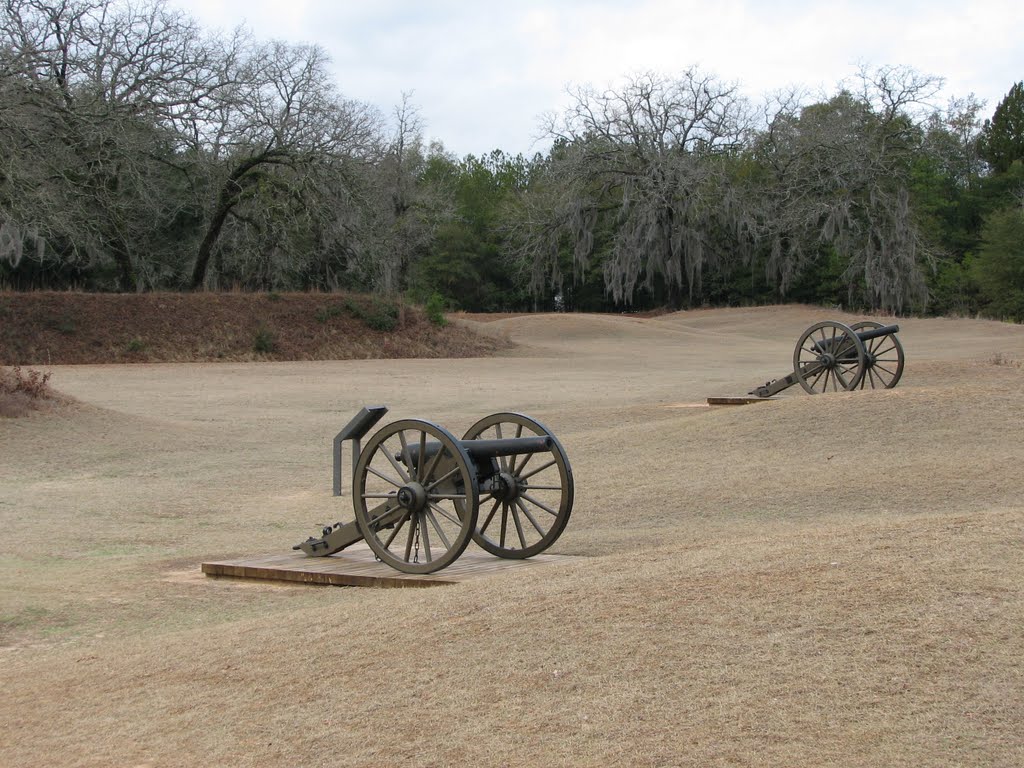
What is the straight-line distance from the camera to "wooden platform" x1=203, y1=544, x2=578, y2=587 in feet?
24.1

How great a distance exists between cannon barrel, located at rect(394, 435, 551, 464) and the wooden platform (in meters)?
0.71

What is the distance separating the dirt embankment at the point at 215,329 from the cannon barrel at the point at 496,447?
84.8 ft

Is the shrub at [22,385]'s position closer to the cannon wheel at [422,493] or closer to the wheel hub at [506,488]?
the cannon wheel at [422,493]

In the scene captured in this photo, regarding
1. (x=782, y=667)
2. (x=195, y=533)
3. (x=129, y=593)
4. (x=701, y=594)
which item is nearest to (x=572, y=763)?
(x=782, y=667)

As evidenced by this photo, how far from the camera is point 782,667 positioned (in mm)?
4414

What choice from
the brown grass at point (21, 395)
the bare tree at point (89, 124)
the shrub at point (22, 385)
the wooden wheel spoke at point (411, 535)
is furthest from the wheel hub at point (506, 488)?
the bare tree at point (89, 124)

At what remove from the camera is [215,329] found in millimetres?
34312

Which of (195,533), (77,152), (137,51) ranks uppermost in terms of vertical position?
(137,51)

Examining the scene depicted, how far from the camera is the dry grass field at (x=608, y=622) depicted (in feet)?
13.5

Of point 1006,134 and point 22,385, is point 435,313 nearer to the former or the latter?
point 22,385

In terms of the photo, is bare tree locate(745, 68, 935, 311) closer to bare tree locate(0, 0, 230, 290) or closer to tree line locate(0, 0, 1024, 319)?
tree line locate(0, 0, 1024, 319)

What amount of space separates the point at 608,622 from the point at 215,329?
30.7 metres

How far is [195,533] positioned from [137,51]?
2966 cm

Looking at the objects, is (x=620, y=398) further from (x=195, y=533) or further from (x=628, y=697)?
(x=628, y=697)
